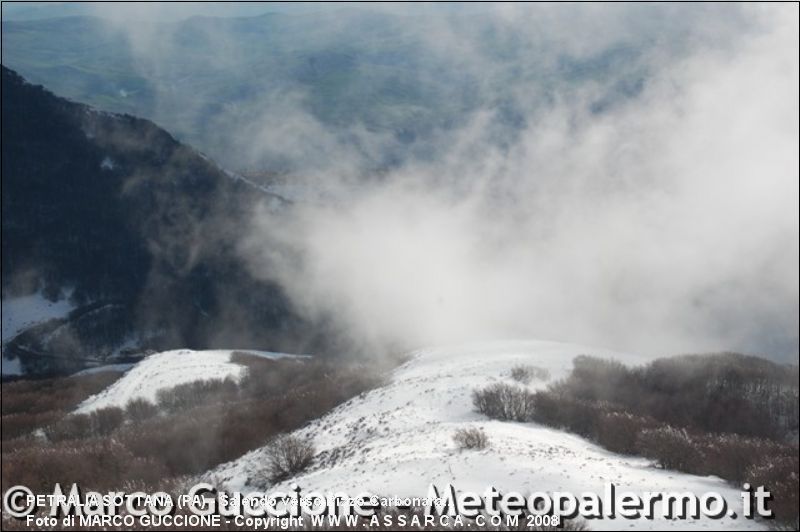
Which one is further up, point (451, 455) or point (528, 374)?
point (528, 374)

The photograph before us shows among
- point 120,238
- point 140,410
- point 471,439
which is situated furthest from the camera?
point 120,238

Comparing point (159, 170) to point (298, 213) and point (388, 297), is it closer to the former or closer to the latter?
point (298, 213)

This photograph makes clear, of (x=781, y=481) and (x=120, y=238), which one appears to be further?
(x=120, y=238)

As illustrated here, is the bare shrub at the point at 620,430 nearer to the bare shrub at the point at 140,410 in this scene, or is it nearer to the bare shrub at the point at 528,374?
the bare shrub at the point at 528,374

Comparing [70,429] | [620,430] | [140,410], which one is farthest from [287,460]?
[140,410]

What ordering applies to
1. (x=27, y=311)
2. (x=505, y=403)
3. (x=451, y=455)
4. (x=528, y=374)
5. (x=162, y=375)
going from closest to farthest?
(x=451, y=455) < (x=505, y=403) < (x=528, y=374) < (x=162, y=375) < (x=27, y=311)

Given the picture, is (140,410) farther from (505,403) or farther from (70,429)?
(505,403)

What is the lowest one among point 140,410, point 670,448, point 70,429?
point 70,429
